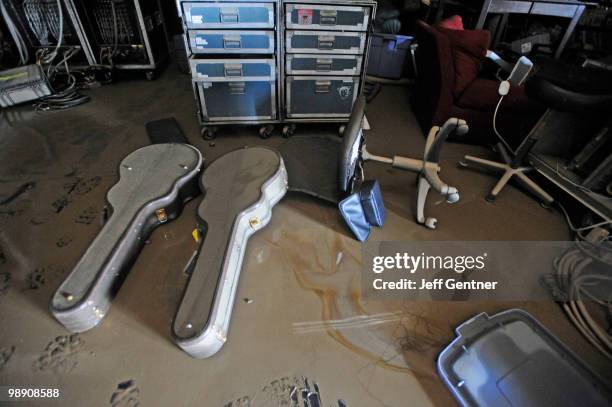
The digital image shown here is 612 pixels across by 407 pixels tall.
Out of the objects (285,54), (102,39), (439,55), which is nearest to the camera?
(285,54)

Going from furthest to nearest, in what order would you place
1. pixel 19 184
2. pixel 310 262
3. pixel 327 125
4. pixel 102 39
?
pixel 102 39 < pixel 327 125 < pixel 19 184 < pixel 310 262

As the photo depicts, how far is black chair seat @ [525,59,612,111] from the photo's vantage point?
1338mm

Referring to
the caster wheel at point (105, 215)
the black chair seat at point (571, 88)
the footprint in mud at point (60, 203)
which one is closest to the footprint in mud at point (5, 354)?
the caster wheel at point (105, 215)

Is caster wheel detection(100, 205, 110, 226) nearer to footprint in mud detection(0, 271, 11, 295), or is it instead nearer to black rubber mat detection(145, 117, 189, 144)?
footprint in mud detection(0, 271, 11, 295)

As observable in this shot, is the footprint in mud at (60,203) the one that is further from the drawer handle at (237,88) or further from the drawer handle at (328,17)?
the drawer handle at (328,17)

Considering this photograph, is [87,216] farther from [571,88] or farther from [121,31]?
[571,88]

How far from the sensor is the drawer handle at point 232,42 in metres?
1.63

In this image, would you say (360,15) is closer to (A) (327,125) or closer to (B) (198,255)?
(A) (327,125)

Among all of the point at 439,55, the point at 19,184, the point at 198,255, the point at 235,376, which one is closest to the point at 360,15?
the point at 439,55

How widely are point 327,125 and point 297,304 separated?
4.58 feet

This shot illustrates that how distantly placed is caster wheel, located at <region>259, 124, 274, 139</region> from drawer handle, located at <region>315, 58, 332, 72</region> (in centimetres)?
48

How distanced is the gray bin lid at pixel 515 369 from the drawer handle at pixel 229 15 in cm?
176

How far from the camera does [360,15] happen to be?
1.63 meters

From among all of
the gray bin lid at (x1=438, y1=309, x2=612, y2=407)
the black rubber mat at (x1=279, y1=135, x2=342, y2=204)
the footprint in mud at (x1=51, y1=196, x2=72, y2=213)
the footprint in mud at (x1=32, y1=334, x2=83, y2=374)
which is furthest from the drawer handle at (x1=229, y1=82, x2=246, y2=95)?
the gray bin lid at (x1=438, y1=309, x2=612, y2=407)
